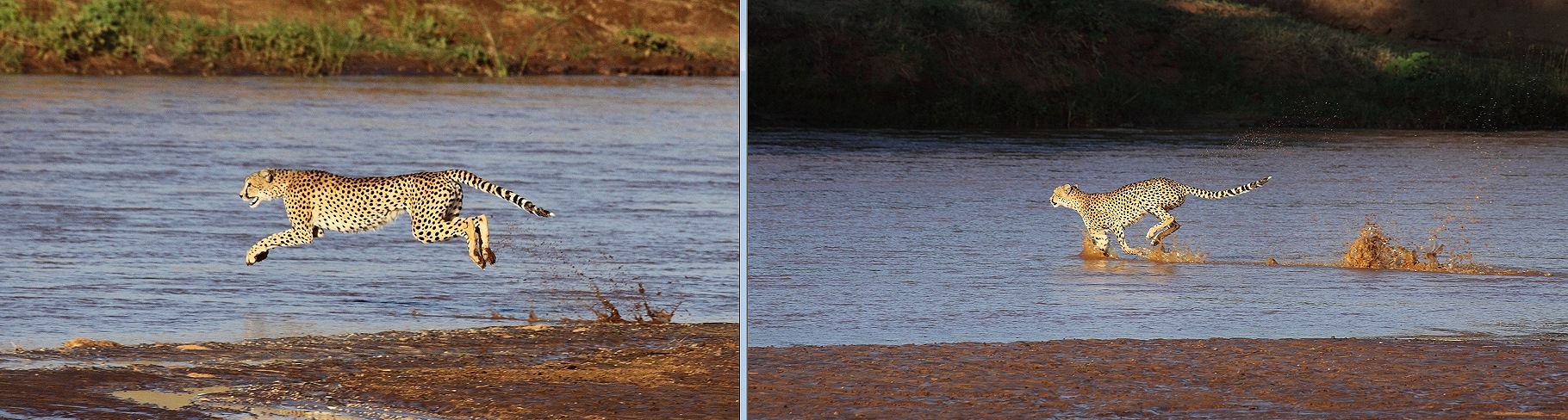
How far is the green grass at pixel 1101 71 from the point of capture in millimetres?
19312

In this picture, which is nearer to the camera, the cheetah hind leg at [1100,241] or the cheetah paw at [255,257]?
the cheetah paw at [255,257]

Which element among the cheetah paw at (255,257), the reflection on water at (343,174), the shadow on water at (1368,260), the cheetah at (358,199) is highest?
the cheetah at (358,199)

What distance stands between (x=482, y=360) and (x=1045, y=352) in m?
1.71

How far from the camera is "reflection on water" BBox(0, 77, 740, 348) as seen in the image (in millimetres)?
7293

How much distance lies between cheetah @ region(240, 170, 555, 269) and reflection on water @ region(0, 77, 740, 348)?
32 centimetres

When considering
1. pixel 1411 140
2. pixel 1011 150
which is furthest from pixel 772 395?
pixel 1411 140

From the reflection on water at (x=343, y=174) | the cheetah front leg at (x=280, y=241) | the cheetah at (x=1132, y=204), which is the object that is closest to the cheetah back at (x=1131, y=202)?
the cheetah at (x=1132, y=204)

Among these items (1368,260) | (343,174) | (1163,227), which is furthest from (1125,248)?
(343,174)

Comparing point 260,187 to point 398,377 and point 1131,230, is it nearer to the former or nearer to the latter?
point 398,377

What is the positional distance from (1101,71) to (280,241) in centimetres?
1436

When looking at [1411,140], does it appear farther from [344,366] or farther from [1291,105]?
[344,366]

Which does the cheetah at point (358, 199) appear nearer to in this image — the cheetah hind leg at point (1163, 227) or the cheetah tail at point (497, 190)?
the cheetah tail at point (497, 190)

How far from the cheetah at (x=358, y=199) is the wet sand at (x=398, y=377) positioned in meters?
0.67

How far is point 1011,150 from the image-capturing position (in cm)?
1606
